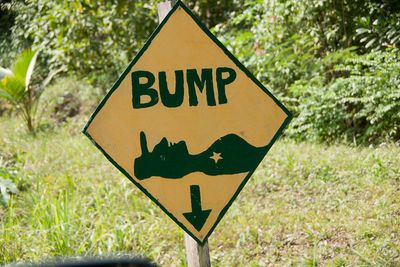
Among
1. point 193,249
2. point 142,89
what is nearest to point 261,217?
point 193,249

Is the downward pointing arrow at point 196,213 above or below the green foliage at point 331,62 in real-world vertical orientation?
below

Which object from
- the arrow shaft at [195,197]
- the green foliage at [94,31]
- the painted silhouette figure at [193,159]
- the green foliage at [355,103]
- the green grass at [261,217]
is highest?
the green foliage at [94,31]

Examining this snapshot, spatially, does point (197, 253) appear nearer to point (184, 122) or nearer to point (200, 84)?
point (184, 122)

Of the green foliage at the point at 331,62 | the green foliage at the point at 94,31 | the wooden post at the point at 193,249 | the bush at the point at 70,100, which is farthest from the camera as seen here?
the bush at the point at 70,100

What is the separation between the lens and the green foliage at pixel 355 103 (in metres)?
5.82

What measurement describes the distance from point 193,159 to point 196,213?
0.82 ft

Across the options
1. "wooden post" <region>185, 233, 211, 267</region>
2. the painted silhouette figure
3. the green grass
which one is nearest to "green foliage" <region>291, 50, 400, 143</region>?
the green grass

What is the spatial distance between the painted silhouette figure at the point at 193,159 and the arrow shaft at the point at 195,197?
8 cm

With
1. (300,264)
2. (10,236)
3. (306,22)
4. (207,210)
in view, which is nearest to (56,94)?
(306,22)

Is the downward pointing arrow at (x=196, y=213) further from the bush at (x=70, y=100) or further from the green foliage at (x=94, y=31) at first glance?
the bush at (x=70, y=100)

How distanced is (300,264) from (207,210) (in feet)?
4.51

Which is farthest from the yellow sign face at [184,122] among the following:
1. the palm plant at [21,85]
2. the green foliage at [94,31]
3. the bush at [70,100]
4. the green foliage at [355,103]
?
the bush at [70,100]

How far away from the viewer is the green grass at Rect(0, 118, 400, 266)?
3992mm

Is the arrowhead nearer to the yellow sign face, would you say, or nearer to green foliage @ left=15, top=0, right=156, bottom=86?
the yellow sign face
